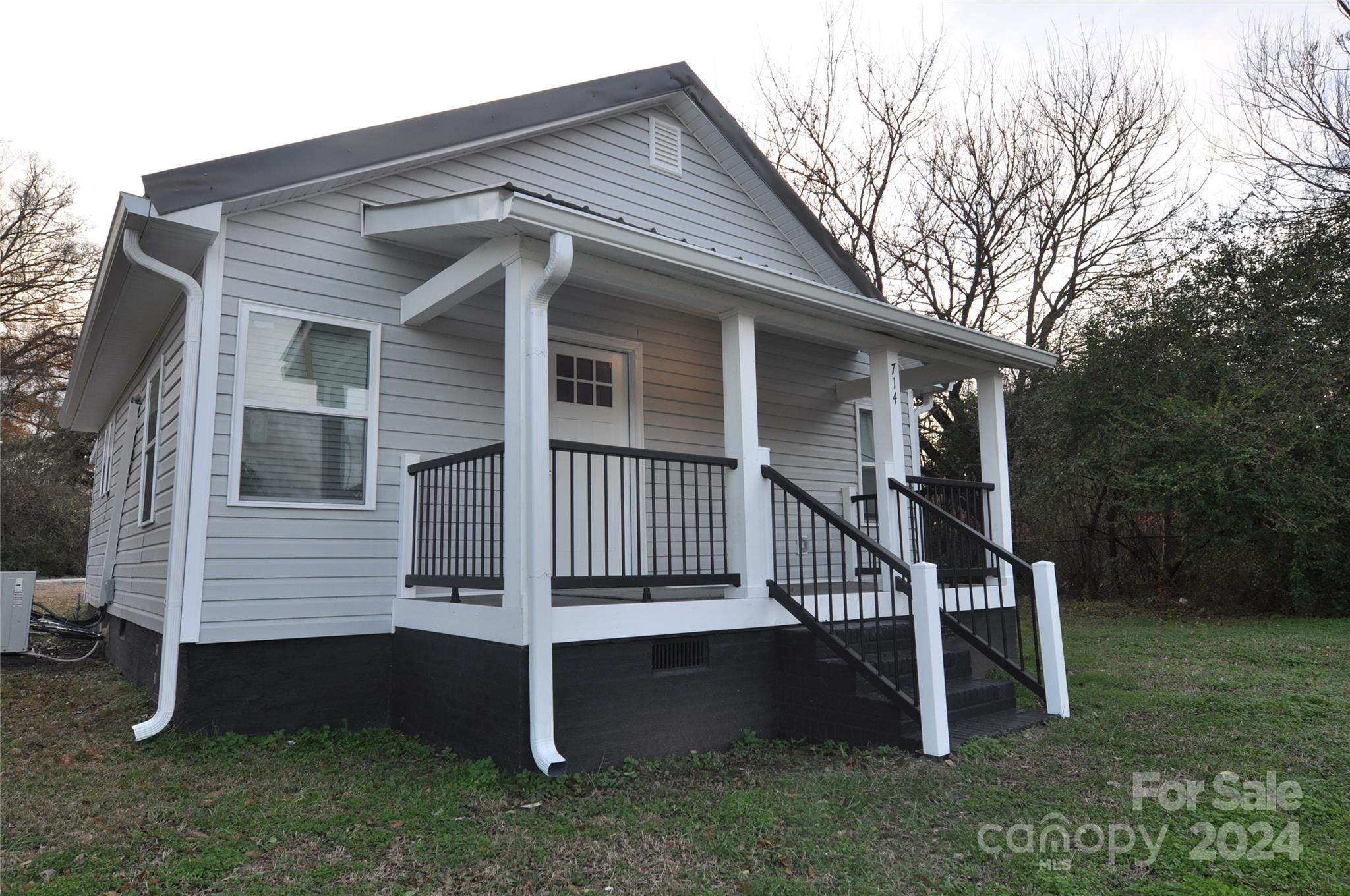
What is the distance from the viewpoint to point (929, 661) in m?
4.67

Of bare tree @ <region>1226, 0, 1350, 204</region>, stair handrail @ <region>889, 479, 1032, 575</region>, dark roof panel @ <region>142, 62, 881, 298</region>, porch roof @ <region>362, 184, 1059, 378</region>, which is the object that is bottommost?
stair handrail @ <region>889, 479, 1032, 575</region>

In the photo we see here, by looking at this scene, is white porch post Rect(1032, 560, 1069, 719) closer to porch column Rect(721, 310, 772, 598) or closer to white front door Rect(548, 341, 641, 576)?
porch column Rect(721, 310, 772, 598)

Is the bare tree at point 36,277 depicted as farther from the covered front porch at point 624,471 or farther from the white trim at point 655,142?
the covered front porch at point 624,471

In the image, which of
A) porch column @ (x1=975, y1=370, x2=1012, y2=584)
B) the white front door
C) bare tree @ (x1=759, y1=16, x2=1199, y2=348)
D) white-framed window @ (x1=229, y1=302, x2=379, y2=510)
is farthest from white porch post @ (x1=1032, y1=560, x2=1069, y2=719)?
bare tree @ (x1=759, y1=16, x2=1199, y2=348)

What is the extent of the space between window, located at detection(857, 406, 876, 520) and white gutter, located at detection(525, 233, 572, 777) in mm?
5005

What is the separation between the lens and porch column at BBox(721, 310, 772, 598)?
5520 millimetres

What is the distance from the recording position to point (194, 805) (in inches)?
156

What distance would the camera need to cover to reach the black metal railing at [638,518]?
509 cm

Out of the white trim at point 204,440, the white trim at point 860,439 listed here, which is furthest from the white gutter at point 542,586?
the white trim at point 860,439

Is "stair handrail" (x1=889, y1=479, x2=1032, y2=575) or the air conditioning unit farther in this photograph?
the air conditioning unit

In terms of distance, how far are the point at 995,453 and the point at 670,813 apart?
16.3 feet

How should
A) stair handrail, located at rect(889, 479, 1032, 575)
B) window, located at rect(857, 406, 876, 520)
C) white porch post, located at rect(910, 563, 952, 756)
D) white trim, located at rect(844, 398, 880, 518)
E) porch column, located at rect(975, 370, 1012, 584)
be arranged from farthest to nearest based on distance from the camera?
window, located at rect(857, 406, 876, 520) < white trim, located at rect(844, 398, 880, 518) < porch column, located at rect(975, 370, 1012, 584) < stair handrail, located at rect(889, 479, 1032, 575) < white porch post, located at rect(910, 563, 952, 756)

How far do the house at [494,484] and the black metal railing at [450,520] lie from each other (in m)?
0.03

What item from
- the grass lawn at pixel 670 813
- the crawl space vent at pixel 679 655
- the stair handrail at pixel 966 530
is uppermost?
the stair handrail at pixel 966 530
